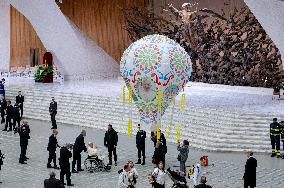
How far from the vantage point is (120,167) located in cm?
1514

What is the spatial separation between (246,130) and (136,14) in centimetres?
1398

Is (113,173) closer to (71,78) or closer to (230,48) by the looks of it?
(230,48)

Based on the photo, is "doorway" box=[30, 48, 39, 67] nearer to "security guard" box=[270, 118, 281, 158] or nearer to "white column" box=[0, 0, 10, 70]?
"white column" box=[0, 0, 10, 70]

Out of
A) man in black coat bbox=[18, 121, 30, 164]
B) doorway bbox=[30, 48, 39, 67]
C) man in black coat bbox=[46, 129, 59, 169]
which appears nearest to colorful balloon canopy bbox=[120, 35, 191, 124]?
man in black coat bbox=[46, 129, 59, 169]

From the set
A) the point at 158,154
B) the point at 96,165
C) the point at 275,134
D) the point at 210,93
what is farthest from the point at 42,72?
the point at 158,154

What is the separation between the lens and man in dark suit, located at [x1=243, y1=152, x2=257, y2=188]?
12.4 metres

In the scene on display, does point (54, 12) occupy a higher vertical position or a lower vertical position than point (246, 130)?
higher

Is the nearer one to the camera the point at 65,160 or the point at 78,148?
the point at 65,160

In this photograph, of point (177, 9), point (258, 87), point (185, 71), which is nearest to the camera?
point (185, 71)

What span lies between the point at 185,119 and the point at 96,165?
221 inches

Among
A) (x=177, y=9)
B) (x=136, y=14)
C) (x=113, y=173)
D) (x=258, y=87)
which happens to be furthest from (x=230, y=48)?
(x=113, y=173)

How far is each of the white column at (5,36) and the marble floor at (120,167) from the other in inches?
566

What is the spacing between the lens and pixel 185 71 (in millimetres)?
15578

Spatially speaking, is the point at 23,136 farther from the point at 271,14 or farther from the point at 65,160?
the point at 271,14
